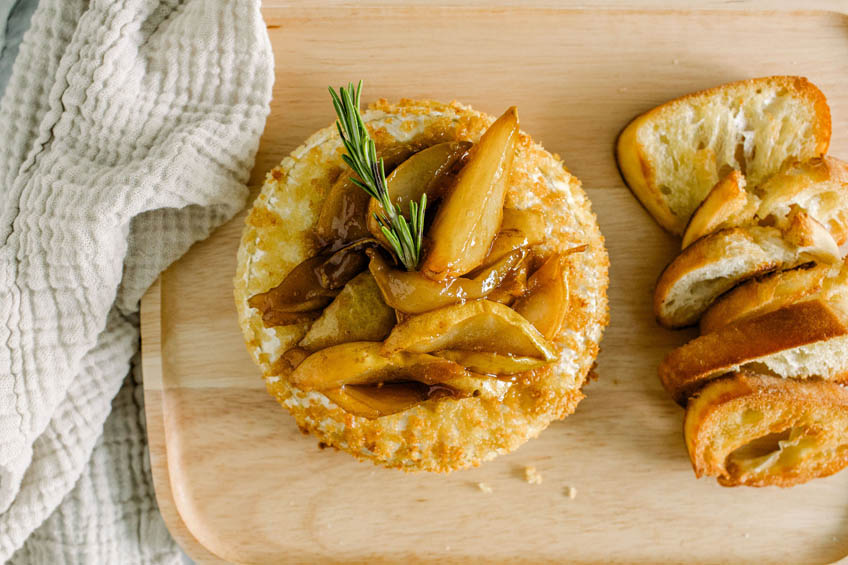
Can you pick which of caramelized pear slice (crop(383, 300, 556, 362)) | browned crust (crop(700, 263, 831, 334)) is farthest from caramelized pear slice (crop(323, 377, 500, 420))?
browned crust (crop(700, 263, 831, 334))

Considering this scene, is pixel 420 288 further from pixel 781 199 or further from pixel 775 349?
pixel 781 199

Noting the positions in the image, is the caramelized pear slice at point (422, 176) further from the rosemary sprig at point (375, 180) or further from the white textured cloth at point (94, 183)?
the white textured cloth at point (94, 183)

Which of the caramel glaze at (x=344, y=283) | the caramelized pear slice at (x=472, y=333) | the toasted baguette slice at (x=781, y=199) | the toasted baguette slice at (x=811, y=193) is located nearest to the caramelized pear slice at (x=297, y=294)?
the caramel glaze at (x=344, y=283)

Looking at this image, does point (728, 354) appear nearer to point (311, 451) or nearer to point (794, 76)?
point (794, 76)

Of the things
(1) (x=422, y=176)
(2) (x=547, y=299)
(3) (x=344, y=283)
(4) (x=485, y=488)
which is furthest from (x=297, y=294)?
(4) (x=485, y=488)

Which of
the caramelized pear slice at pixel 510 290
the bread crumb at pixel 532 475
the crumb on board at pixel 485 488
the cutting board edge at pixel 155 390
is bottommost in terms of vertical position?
the crumb on board at pixel 485 488

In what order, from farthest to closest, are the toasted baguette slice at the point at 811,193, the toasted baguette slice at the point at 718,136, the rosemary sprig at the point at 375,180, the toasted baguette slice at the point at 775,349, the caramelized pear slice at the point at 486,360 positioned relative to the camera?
the toasted baguette slice at the point at 718,136 → the toasted baguette slice at the point at 811,193 → the toasted baguette slice at the point at 775,349 → the caramelized pear slice at the point at 486,360 → the rosemary sprig at the point at 375,180

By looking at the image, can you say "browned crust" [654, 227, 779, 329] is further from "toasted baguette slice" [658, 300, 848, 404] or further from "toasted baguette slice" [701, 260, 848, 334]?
"toasted baguette slice" [658, 300, 848, 404]
